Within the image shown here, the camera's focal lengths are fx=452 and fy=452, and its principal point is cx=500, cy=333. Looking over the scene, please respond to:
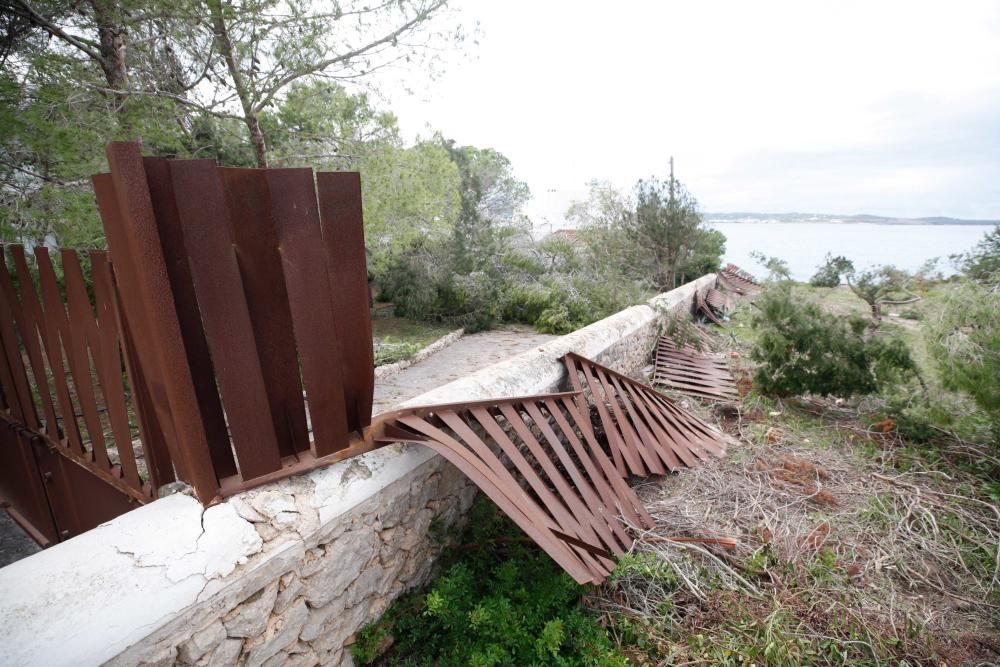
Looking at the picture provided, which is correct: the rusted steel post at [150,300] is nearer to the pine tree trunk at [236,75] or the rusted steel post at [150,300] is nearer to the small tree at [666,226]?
the pine tree trunk at [236,75]

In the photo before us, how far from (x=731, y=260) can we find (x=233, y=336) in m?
22.7

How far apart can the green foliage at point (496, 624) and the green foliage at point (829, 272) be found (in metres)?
5.24

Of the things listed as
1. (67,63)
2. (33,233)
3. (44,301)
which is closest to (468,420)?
(44,301)

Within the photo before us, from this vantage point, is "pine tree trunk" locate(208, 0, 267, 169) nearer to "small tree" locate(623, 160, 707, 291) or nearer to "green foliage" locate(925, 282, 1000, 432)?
"green foliage" locate(925, 282, 1000, 432)

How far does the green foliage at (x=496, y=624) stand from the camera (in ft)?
6.60

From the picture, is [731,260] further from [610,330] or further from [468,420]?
[468,420]

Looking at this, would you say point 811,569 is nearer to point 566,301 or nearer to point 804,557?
point 804,557

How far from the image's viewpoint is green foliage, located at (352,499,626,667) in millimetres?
2012

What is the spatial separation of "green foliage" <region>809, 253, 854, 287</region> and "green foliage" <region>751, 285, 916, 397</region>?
0.56 meters

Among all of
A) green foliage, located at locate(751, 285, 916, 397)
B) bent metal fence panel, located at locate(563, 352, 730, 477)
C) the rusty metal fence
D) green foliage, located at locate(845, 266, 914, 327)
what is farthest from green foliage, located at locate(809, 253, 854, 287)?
the rusty metal fence

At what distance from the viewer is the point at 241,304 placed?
1.66 m

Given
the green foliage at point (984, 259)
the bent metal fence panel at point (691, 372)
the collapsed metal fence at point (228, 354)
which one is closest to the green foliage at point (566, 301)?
the bent metal fence panel at point (691, 372)

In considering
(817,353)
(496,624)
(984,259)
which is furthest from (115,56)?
(984,259)

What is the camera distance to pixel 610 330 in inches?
227
